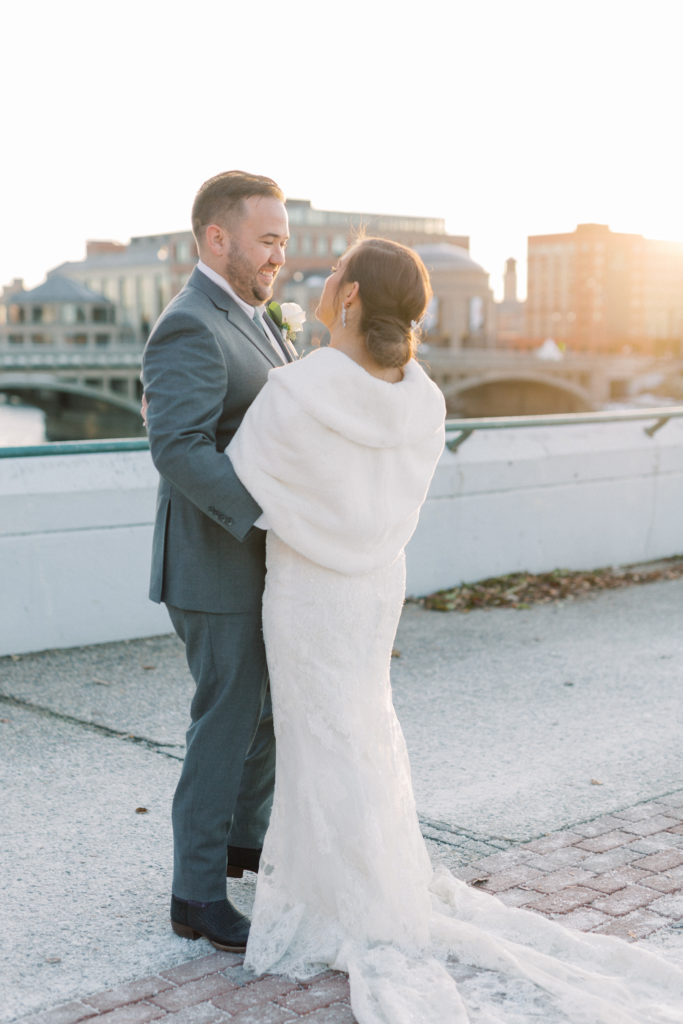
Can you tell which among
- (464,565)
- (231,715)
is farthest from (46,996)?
(464,565)

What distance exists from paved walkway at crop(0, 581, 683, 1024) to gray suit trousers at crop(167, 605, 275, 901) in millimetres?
190

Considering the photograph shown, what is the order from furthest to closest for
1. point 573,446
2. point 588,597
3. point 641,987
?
1. point 573,446
2. point 588,597
3. point 641,987

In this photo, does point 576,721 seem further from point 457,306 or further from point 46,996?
A: point 457,306

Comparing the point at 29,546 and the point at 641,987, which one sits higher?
the point at 29,546

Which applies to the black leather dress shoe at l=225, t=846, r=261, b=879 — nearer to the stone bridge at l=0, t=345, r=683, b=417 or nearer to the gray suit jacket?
the gray suit jacket

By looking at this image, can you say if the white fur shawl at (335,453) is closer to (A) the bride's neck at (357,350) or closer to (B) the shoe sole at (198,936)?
(A) the bride's neck at (357,350)

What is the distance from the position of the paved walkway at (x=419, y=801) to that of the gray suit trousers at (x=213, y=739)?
19 cm

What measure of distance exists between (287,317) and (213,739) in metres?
1.18

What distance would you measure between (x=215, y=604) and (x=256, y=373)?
56cm

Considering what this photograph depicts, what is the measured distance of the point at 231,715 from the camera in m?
3.01

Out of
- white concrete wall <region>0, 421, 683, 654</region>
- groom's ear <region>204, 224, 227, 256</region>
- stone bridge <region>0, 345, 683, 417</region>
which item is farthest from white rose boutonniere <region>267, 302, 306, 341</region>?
stone bridge <region>0, 345, 683, 417</region>

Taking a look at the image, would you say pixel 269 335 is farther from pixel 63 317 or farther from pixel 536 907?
pixel 63 317

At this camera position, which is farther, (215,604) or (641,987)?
(215,604)

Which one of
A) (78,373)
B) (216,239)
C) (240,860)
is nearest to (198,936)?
(240,860)
